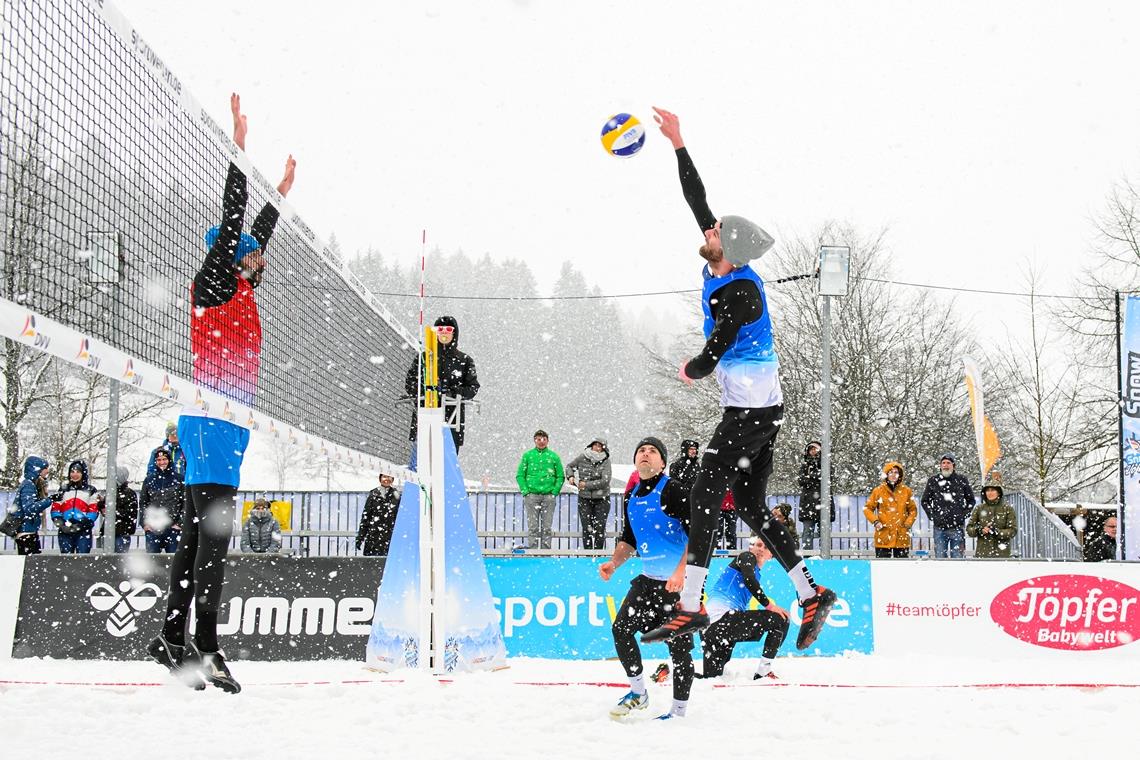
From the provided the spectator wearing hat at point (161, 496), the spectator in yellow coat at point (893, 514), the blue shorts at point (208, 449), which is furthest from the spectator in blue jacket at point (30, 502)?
the spectator in yellow coat at point (893, 514)

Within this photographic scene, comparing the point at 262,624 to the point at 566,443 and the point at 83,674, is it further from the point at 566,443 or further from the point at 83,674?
the point at 566,443

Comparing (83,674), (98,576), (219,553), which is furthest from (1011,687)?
(98,576)

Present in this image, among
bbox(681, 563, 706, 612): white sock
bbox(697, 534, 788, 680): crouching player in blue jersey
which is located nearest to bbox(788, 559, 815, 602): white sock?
bbox(681, 563, 706, 612): white sock

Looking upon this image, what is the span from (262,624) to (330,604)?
680 mm

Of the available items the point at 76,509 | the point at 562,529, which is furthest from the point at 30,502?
the point at 562,529

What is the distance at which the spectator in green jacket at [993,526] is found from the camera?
13.6 meters

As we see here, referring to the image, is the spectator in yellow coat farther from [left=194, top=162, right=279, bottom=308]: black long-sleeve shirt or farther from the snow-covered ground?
[left=194, top=162, right=279, bottom=308]: black long-sleeve shirt

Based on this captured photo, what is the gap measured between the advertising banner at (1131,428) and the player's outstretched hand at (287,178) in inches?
466

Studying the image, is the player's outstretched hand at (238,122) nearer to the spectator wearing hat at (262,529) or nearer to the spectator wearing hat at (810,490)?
the spectator wearing hat at (262,529)

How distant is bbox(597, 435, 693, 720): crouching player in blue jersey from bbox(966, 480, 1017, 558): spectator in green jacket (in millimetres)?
8446

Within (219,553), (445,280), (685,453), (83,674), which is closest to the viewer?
(219,553)

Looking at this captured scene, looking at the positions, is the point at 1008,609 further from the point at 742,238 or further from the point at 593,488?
the point at 742,238

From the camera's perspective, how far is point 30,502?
13078 millimetres

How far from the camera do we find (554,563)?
1032 centimetres
